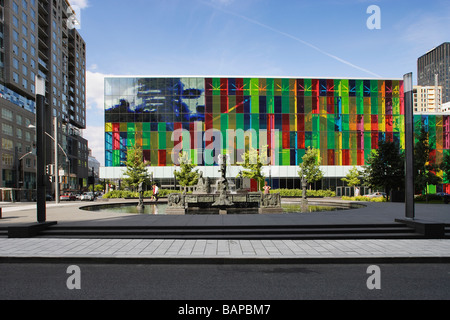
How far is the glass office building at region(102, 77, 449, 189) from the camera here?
53.0 meters

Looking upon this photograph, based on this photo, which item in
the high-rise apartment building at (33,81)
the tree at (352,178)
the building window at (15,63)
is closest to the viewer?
the tree at (352,178)

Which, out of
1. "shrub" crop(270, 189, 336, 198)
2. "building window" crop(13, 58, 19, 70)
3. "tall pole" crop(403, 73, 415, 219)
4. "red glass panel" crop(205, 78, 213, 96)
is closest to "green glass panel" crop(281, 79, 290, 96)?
"red glass panel" crop(205, 78, 213, 96)

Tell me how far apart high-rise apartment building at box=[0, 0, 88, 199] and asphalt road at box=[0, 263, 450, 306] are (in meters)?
32.9

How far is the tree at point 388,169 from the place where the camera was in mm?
29078

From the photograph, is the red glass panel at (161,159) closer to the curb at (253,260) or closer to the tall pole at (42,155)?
the tall pole at (42,155)

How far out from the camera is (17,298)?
591 cm

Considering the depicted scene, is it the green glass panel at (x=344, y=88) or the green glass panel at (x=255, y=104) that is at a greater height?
the green glass panel at (x=344, y=88)

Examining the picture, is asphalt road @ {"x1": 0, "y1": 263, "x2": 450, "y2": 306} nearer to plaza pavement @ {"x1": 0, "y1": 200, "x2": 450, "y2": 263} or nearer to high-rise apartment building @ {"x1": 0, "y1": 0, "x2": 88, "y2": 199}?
plaza pavement @ {"x1": 0, "y1": 200, "x2": 450, "y2": 263}

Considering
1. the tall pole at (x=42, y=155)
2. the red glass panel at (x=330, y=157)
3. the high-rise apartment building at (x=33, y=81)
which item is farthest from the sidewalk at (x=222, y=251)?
the red glass panel at (x=330, y=157)

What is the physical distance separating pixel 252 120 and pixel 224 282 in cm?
4836

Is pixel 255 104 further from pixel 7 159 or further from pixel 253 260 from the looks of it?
pixel 7 159

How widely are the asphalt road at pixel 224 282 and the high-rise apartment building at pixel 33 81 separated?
32903mm

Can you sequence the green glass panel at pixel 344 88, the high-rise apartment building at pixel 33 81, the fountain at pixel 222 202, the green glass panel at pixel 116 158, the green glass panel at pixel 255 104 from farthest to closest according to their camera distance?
the high-rise apartment building at pixel 33 81
the green glass panel at pixel 344 88
the green glass panel at pixel 255 104
the green glass panel at pixel 116 158
the fountain at pixel 222 202
